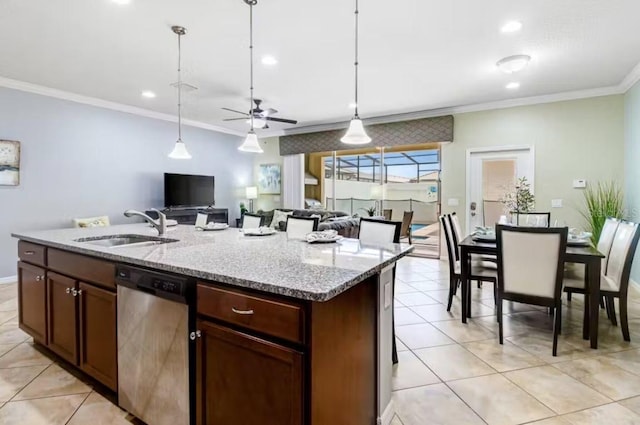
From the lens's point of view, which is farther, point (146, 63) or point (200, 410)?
point (146, 63)

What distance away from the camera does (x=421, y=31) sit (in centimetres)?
317

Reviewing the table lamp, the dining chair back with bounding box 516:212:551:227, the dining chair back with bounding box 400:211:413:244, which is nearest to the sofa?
the table lamp

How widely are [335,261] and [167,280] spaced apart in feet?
2.56

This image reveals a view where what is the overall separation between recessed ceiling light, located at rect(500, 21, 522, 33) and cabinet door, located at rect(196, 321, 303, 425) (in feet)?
11.2

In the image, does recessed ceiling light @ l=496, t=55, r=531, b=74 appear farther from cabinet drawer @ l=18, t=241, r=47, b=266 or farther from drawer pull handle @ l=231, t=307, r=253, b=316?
cabinet drawer @ l=18, t=241, r=47, b=266

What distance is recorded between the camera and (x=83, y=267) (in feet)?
6.55

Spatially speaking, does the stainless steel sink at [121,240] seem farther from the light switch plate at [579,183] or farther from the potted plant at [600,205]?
the light switch plate at [579,183]

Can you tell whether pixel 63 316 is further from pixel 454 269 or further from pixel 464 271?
pixel 454 269

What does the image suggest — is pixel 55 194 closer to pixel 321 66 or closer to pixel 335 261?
pixel 321 66

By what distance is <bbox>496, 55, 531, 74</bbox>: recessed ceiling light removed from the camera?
3.67 m

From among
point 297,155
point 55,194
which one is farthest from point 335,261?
point 297,155

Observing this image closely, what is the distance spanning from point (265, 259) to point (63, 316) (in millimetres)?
1539

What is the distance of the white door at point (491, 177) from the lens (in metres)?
5.44

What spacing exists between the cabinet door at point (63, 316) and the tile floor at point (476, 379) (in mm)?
196
